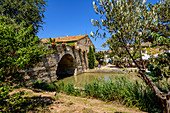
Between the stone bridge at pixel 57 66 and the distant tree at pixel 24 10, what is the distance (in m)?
3.40

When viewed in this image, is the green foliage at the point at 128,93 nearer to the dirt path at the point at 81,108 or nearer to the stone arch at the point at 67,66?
the dirt path at the point at 81,108

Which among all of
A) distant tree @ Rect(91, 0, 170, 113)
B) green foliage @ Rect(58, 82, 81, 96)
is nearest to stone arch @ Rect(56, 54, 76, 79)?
green foliage @ Rect(58, 82, 81, 96)

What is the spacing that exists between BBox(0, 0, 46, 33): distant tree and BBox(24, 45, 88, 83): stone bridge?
3399 mm

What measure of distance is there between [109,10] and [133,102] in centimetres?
370

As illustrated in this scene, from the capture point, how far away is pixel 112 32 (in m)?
2.94

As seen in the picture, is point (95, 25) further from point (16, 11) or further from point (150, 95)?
point (16, 11)

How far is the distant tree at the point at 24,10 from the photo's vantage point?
8648mm

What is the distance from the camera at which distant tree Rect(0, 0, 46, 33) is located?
865 cm

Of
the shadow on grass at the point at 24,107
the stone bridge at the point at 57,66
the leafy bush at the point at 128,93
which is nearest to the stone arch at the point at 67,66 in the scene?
the stone bridge at the point at 57,66

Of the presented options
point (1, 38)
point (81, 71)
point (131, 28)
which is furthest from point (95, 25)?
point (81, 71)

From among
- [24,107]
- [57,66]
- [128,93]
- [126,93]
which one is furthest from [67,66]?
[24,107]

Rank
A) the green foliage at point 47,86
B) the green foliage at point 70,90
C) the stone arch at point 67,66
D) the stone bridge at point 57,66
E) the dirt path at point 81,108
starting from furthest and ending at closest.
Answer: the stone arch at point 67,66 < the stone bridge at point 57,66 < the green foliage at point 47,86 < the green foliage at point 70,90 < the dirt path at point 81,108

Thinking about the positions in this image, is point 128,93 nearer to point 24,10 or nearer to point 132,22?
point 132,22

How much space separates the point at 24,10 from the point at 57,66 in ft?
20.5
